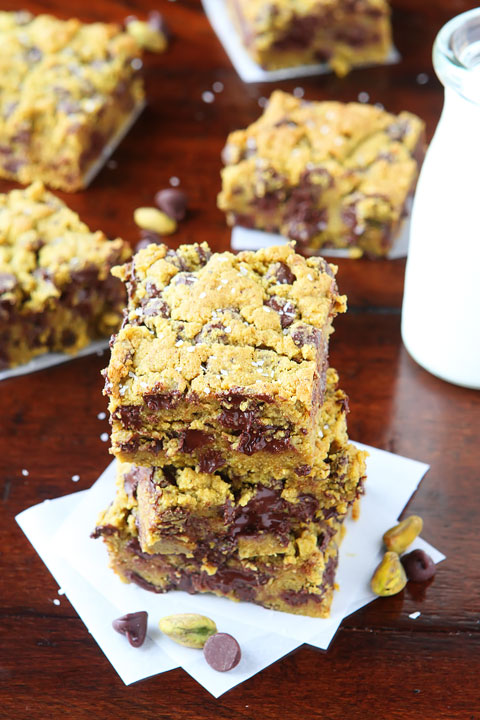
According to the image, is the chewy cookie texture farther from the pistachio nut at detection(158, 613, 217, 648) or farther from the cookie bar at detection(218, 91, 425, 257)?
the cookie bar at detection(218, 91, 425, 257)

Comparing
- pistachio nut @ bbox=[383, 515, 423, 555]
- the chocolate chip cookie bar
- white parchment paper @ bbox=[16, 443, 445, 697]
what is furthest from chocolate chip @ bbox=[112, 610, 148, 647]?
the chocolate chip cookie bar

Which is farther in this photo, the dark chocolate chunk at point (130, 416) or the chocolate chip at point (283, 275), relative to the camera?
the chocolate chip at point (283, 275)

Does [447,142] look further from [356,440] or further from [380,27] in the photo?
[380,27]

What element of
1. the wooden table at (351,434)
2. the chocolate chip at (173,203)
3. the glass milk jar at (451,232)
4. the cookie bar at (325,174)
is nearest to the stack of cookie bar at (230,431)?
the wooden table at (351,434)

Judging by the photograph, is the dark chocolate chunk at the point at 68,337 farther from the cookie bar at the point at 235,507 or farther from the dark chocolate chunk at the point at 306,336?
the dark chocolate chunk at the point at 306,336

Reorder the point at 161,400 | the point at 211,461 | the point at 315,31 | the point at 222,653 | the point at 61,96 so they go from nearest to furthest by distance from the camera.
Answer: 1. the point at 161,400
2. the point at 211,461
3. the point at 222,653
4. the point at 61,96
5. the point at 315,31

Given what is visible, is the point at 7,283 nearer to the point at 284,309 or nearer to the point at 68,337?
the point at 68,337

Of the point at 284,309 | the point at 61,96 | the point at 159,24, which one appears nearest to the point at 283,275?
the point at 284,309
